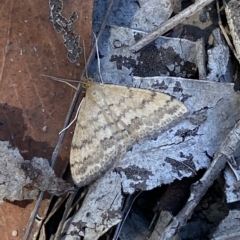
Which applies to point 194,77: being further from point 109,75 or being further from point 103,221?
point 103,221

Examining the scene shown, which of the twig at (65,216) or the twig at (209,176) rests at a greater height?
the twig at (209,176)

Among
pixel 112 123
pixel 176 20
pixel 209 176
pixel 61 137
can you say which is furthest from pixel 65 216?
pixel 176 20

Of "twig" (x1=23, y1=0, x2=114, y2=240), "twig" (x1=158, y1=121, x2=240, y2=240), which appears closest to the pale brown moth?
"twig" (x1=23, y1=0, x2=114, y2=240)

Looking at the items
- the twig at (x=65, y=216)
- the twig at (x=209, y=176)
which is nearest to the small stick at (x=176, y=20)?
the twig at (x=209, y=176)

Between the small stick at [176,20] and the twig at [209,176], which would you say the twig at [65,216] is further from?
the small stick at [176,20]

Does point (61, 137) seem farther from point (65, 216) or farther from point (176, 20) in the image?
point (176, 20)

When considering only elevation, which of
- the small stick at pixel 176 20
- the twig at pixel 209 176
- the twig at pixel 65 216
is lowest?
the twig at pixel 65 216

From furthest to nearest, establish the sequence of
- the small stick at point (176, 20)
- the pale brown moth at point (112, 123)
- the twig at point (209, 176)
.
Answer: the small stick at point (176, 20)
the pale brown moth at point (112, 123)
the twig at point (209, 176)

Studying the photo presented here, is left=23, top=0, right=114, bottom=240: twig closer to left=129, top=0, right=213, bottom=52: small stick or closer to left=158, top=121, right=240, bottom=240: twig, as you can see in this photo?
left=129, top=0, right=213, bottom=52: small stick
